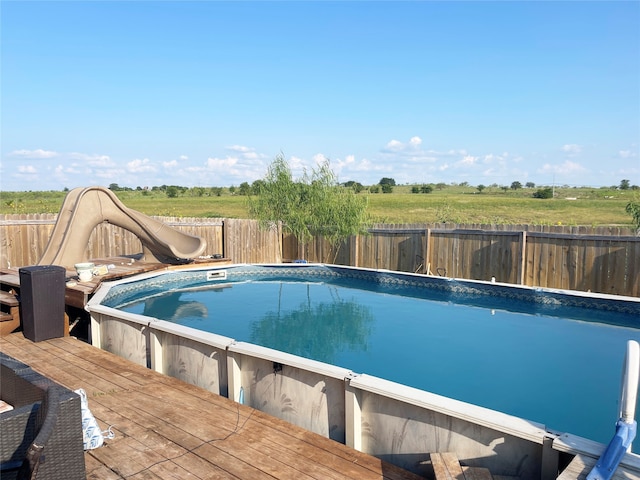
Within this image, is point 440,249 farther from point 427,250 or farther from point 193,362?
point 193,362

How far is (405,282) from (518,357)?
4133 millimetres

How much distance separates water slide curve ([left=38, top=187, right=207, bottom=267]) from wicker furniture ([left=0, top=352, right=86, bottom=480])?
826 cm

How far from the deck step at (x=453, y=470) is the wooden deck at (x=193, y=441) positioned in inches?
10.9

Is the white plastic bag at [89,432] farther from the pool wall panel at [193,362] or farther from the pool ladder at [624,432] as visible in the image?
the pool ladder at [624,432]

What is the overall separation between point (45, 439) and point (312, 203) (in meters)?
11.8

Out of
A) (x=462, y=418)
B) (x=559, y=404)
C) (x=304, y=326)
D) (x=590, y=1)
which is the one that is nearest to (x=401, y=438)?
(x=462, y=418)

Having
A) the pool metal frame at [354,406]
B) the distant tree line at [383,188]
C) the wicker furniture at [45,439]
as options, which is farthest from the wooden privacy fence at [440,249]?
the distant tree line at [383,188]

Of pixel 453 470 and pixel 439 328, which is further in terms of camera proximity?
pixel 439 328

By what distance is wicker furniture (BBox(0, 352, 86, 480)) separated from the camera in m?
2.18

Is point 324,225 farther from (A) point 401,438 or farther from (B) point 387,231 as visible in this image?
(A) point 401,438

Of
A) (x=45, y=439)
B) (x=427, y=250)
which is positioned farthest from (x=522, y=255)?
(x=45, y=439)

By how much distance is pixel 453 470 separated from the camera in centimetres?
301

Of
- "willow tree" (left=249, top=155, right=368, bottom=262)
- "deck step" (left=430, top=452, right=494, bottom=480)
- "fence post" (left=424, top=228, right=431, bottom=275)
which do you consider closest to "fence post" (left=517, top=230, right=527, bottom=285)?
"fence post" (left=424, top=228, right=431, bottom=275)

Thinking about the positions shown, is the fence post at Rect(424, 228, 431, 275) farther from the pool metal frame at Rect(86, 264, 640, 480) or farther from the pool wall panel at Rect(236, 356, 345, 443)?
the pool wall panel at Rect(236, 356, 345, 443)
